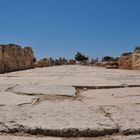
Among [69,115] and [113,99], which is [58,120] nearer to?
[69,115]

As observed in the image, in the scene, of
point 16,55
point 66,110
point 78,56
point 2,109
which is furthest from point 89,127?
point 78,56

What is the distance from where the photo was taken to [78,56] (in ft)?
142

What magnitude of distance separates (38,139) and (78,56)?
41.6m

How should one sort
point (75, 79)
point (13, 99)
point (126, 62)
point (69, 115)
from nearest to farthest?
point (69, 115) < point (13, 99) < point (75, 79) < point (126, 62)

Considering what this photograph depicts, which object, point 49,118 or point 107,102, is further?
point 107,102

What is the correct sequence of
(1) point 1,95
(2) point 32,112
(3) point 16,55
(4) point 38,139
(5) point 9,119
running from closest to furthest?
(4) point 38,139 → (5) point 9,119 → (2) point 32,112 → (1) point 1,95 → (3) point 16,55

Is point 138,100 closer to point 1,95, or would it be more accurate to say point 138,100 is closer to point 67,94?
point 67,94

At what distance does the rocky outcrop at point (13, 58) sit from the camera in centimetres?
1248

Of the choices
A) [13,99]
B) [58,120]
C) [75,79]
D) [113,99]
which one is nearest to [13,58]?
[75,79]

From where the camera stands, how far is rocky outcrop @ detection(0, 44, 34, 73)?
12.5 metres

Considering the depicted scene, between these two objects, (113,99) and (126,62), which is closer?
(113,99)

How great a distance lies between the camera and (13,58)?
1377 centimetres

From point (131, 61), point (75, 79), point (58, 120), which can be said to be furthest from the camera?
point (131, 61)

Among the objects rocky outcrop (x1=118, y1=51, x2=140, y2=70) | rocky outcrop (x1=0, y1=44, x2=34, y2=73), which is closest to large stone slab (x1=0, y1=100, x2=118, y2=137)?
rocky outcrop (x1=0, y1=44, x2=34, y2=73)
